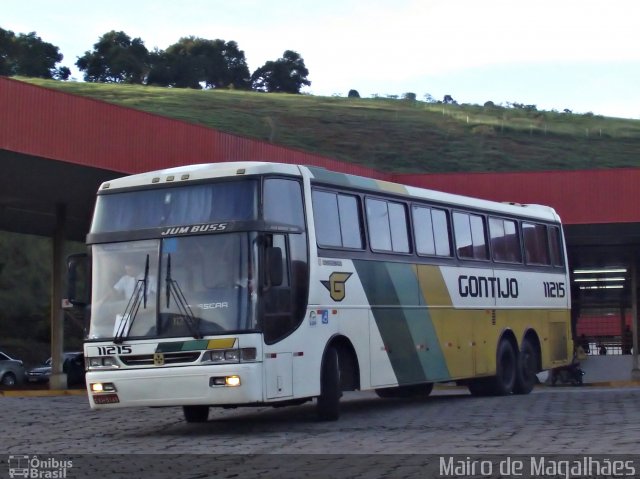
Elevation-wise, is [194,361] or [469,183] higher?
[469,183]

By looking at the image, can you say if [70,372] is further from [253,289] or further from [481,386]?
[253,289]

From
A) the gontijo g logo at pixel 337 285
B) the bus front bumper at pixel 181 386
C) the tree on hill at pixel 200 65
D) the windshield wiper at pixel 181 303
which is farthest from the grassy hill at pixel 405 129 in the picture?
the bus front bumper at pixel 181 386

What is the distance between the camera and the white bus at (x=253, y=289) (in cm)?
1398

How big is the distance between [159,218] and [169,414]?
478 cm

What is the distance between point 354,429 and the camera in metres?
14.6

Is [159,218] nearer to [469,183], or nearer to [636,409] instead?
[636,409]

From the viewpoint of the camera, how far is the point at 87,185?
1050 inches

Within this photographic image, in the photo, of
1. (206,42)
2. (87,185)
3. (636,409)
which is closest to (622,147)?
(206,42)

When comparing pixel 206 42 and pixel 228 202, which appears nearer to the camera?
pixel 228 202

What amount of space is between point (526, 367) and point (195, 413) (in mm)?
8213

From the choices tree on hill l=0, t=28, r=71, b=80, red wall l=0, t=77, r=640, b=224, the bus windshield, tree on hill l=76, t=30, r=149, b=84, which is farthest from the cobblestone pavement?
tree on hill l=76, t=30, r=149, b=84

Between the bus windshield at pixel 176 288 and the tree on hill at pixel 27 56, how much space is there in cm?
8842

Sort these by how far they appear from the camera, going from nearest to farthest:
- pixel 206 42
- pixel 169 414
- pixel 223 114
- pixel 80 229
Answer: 1. pixel 169 414
2. pixel 80 229
3. pixel 223 114
4. pixel 206 42

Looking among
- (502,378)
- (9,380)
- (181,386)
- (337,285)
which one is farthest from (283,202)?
(9,380)
